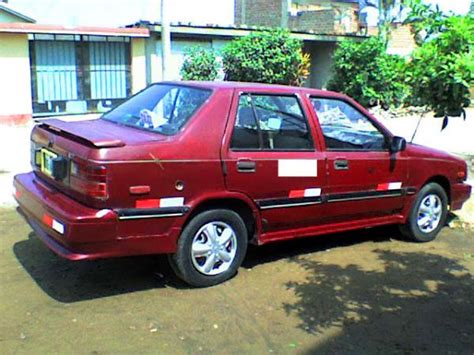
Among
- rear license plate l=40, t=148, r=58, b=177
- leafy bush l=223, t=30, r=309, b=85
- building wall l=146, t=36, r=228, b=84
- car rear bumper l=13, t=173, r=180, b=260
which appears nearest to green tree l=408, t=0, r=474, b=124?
car rear bumper l=13, t=173, r=180, b=260

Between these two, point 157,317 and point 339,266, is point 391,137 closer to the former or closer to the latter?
point 339,266

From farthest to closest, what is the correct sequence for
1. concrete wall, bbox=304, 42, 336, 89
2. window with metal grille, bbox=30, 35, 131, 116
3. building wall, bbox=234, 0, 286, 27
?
building wall, bbox=234, 0, 286, 27
concrete wall, bbox=304, 42, 336, 89
window with metal grille, bbox=30, 35, 131, 116

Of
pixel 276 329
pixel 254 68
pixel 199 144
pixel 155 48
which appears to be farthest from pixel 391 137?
pixel 155 48

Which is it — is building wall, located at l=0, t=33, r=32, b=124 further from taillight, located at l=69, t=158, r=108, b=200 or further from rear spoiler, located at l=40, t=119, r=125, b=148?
taillight, located at l=69, t=158, r=108, b=200

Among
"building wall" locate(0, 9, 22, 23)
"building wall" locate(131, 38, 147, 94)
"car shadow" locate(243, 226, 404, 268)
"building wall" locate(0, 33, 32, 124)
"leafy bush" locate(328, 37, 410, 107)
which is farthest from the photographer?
"leafy bush" locate(328, 37, 410, 107)

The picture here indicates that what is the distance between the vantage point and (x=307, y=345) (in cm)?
375

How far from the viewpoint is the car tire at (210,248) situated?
14.6ft

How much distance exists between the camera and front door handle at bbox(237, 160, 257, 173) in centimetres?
460

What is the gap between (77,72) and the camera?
16219 mm

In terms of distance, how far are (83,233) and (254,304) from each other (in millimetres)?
1364

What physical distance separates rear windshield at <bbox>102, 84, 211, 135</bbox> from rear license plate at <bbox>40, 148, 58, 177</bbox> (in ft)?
2.20

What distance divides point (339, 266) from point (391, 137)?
4.54 ft

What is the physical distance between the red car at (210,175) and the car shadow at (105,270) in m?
0.42

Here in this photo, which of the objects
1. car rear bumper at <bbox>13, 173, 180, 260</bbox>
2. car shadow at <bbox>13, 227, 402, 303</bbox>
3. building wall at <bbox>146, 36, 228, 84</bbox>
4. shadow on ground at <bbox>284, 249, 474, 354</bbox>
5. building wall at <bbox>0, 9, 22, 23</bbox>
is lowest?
shadow on ground at <bbox>284, 249, 474, 354</bbox>
